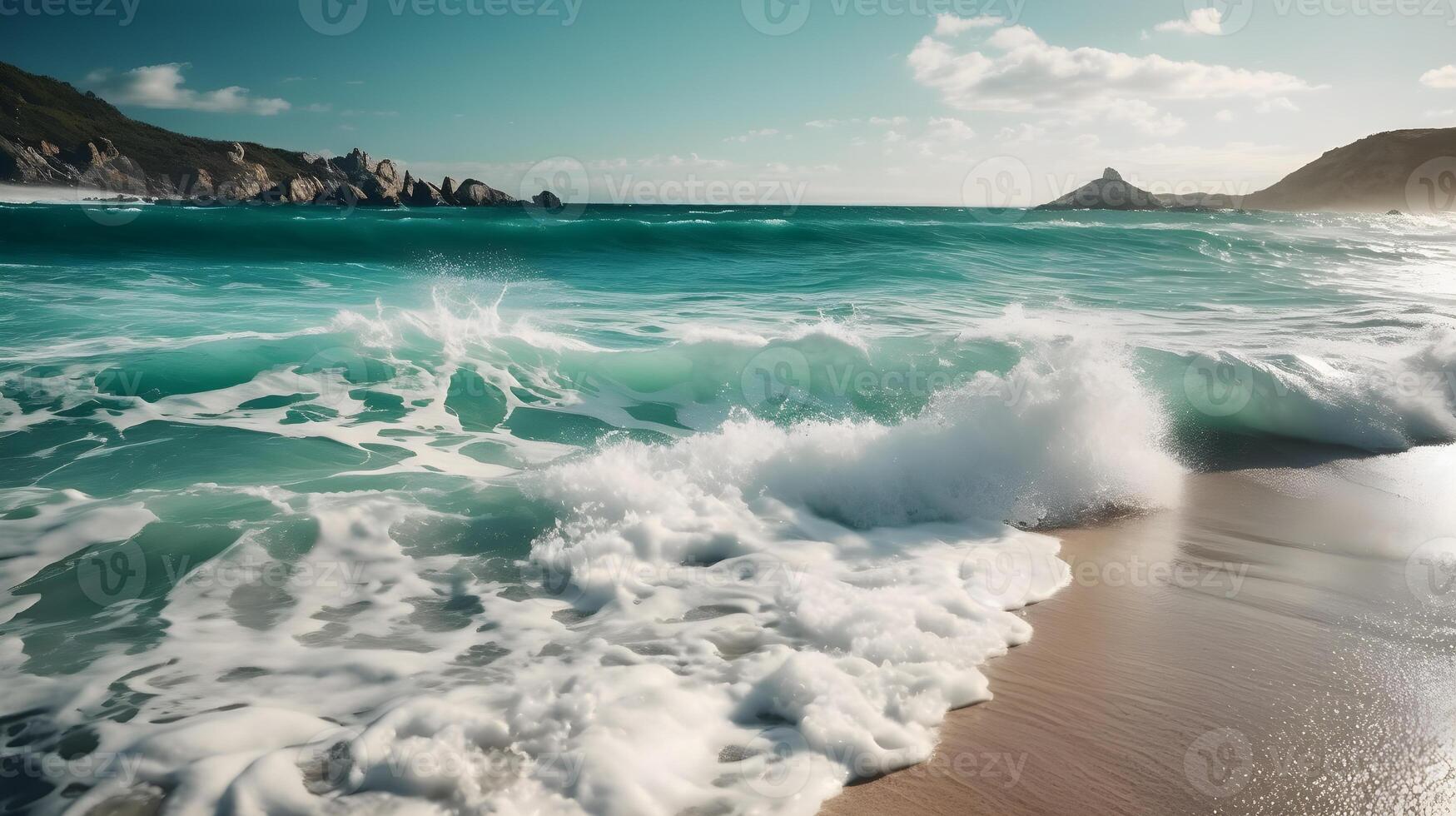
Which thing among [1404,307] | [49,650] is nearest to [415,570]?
[49,650]

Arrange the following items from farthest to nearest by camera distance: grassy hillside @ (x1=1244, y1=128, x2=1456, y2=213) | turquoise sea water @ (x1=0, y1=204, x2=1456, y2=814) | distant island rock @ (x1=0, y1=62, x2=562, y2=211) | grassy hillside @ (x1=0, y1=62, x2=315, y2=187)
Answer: grassy hillside @ (x1=1244, y1=128, x2=1456, y2=213)
grassy hillside @ (x1=0, y1=62, x2=315, y2=187)
distant island rock @ (x1=0, y1=62, x2=562, y2=211)
turquoise sea water @ (x1=0, y1=204, x2=1456, y2=814)

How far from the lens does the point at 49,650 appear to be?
352cm

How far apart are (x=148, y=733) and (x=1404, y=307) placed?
803 inches

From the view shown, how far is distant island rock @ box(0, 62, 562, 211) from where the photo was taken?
58906 millimetres

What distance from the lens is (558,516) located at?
521 centimetres

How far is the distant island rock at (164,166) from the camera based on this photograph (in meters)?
58.9
